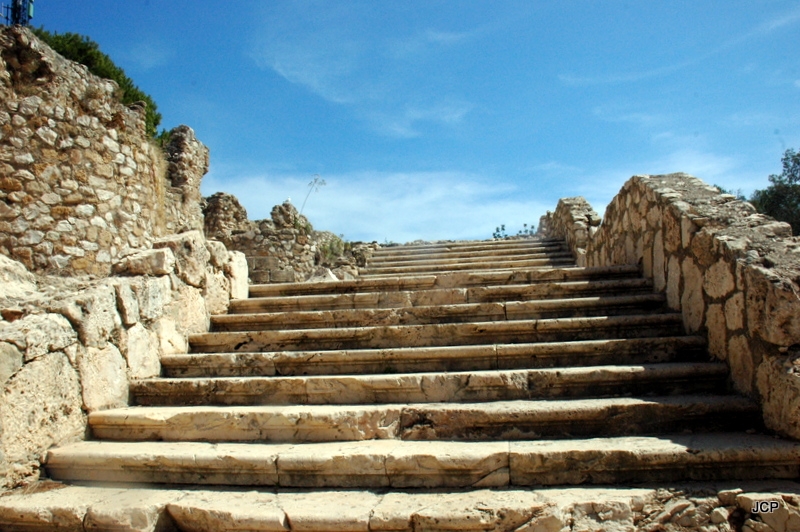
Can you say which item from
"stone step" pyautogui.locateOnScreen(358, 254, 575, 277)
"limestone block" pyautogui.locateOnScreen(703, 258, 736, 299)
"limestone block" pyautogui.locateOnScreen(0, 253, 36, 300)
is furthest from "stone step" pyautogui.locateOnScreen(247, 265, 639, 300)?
"stone step" pyautogui.locateOnScreen(358, 254, 575, 277)

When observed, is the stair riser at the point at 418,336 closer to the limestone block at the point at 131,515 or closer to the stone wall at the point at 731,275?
the stone wall at the point at 731,275

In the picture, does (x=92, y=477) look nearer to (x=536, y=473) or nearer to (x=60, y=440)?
(x=60, y=440)

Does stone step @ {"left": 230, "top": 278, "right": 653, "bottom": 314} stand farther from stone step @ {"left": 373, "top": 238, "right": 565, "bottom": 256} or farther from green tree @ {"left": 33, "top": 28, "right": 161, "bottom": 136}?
green tree @ {"left": 33, "top": 28, "right": 161, "bottom": 136}

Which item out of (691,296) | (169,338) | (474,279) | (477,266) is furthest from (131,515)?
(477,266)

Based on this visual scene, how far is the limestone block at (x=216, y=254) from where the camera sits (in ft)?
14.3

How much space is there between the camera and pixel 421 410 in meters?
2.84

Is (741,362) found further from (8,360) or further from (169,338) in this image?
(8,360)

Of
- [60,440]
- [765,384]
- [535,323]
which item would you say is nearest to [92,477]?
[60,440]

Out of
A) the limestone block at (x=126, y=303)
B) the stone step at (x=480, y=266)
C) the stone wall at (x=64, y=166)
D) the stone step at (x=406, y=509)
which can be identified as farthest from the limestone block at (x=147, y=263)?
the stone step at (x=480, y=266)

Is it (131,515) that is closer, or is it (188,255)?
(131,515)

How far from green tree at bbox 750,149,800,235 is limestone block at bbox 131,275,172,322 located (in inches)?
602

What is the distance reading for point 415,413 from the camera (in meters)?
2.84

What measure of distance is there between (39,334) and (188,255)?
4.38 feet

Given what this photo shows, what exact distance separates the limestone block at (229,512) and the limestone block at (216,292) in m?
1.98
